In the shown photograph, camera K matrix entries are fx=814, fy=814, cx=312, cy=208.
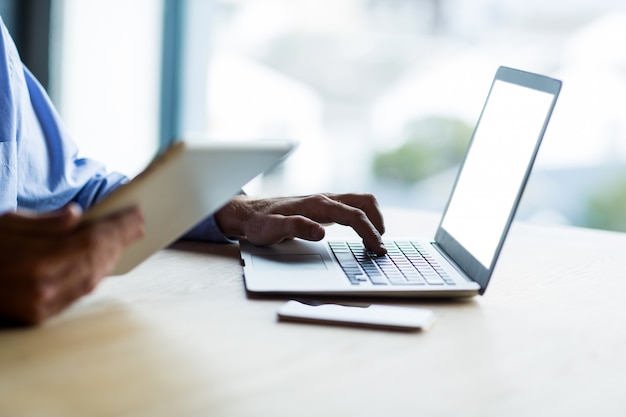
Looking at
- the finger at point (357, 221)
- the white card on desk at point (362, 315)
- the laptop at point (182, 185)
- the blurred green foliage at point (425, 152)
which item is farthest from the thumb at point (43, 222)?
the blurred green foliage at point (425, 152)

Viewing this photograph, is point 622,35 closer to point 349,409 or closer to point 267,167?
point 267,167

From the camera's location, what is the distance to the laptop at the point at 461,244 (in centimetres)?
90

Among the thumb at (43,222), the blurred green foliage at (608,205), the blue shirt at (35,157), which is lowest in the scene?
the blurred green foliage at (608,205)

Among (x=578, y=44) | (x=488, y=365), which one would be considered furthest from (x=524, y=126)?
(x=578, y=44)

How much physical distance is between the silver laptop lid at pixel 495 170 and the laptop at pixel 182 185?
0.88 feet

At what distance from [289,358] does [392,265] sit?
13.3 inches

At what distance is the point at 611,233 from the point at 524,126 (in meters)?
0.62

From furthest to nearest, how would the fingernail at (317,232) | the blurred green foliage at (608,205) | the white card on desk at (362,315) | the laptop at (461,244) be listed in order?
the blurred green foliage at (608,205), the fingernail at (317,232), the laptop at (461,244), the white card on desk at (362,315)

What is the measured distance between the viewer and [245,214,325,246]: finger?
3.50ft

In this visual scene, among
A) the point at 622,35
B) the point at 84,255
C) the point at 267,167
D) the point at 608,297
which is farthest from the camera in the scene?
the point at 622,35

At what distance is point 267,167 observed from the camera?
0.86 meters

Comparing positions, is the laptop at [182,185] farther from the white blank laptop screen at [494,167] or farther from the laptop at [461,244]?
the white blank laptop screen at [494,167]

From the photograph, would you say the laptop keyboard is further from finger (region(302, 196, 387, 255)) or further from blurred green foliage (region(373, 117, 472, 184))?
blurred green foliage (region(373, 117, 472, 184))

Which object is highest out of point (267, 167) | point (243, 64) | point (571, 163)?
point (267, 167)
